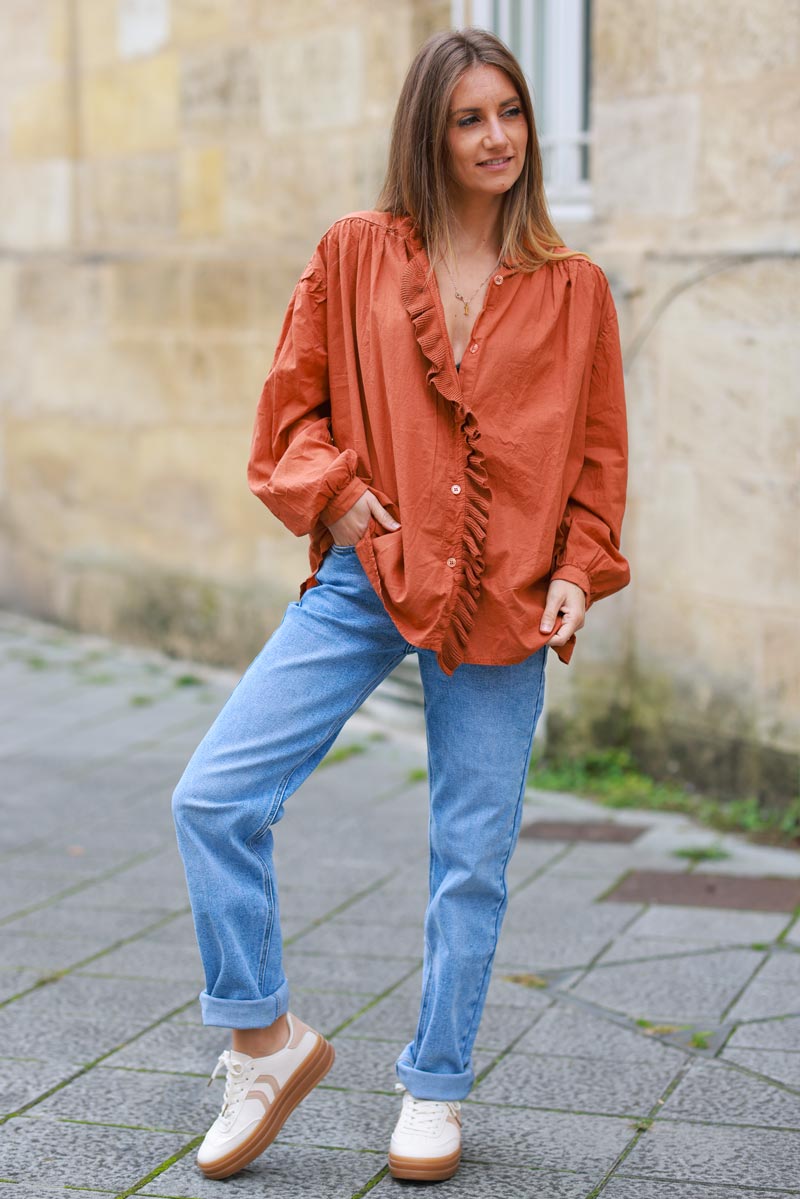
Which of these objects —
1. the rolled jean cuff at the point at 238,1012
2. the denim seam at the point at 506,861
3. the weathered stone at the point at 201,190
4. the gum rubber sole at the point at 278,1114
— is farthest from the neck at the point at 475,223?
the weathered stone at the point at 201,190

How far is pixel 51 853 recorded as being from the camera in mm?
5348

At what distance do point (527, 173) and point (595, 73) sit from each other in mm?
3081

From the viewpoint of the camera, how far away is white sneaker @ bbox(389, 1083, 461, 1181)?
3.03 metres

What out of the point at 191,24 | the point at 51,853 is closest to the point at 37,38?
the point at 191,24

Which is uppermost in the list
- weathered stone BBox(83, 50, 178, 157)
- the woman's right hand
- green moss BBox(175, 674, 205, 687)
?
weathered stone BBox(83, 50, 178, 157)

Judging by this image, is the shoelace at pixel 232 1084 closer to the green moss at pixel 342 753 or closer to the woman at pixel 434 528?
the woman at pixel 434 528

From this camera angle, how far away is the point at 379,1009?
3941 millimetres

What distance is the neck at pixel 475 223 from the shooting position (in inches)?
119

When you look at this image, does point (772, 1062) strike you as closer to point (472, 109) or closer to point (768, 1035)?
point (768, 1035)

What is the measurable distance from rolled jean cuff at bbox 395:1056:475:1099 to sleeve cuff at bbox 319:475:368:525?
1.00m

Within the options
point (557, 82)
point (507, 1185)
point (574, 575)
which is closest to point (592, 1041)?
point (507, 1185)

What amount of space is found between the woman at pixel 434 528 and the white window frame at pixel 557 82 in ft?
10.9

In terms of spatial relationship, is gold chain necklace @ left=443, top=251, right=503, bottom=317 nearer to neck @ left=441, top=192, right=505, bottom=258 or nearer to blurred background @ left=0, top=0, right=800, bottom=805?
neck @ left=441, top=192, right=505, bottom=258

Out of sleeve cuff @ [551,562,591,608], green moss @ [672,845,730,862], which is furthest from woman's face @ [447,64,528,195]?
green moss @ [672,845,730,862]
